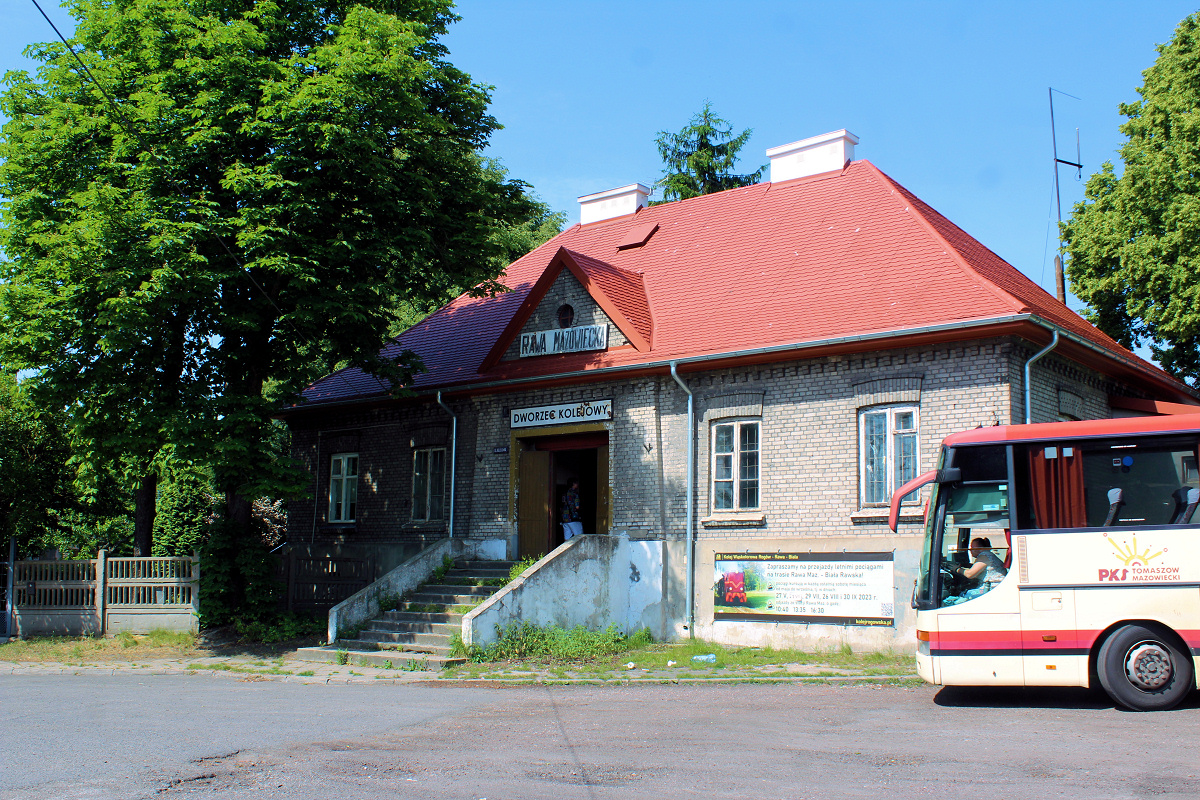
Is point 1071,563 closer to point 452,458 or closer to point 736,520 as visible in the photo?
point 736,520

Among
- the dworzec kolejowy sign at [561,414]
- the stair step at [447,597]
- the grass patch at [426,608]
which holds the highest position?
the dworzec kolejowy sign at [561,414]

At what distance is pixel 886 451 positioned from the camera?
14992mm

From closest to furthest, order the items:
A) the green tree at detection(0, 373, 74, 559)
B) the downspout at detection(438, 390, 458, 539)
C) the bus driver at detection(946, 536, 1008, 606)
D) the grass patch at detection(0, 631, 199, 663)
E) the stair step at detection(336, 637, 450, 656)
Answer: the bus driver at detection(946, 536, 1008, 606) → the stair step at detection(336, 637, 450, 656) → the grass patch at detection(0, 631, 199, 663) → the downspout at detection(438, 390, 458, 539) → the green tree at detection(0, 373, 74, 559)

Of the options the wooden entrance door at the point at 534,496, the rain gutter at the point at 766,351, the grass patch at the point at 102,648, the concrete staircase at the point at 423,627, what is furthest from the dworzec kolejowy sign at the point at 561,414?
the grass patch at the point at 102,648

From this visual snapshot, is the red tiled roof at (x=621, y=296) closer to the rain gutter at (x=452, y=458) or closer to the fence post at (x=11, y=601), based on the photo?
the rain gutter at (x=452, y=458)

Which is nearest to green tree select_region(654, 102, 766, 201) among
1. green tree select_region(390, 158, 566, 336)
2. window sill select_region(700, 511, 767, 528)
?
green tree select_region(390, 158, 566, 336)

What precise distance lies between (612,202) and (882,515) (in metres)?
12.2

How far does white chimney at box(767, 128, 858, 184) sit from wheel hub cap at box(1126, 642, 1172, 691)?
43.2 ft

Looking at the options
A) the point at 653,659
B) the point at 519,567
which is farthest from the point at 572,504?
the point at 653,659

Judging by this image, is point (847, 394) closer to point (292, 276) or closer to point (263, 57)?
point (292, 276)

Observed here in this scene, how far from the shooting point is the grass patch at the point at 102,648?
16967 millimetres

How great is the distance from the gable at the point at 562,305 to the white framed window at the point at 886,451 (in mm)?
5025

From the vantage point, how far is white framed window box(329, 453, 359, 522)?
2203 cm

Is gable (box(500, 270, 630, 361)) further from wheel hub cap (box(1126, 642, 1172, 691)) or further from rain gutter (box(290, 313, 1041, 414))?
wheel hub cap (box(1126, 642, 1172, 691))
